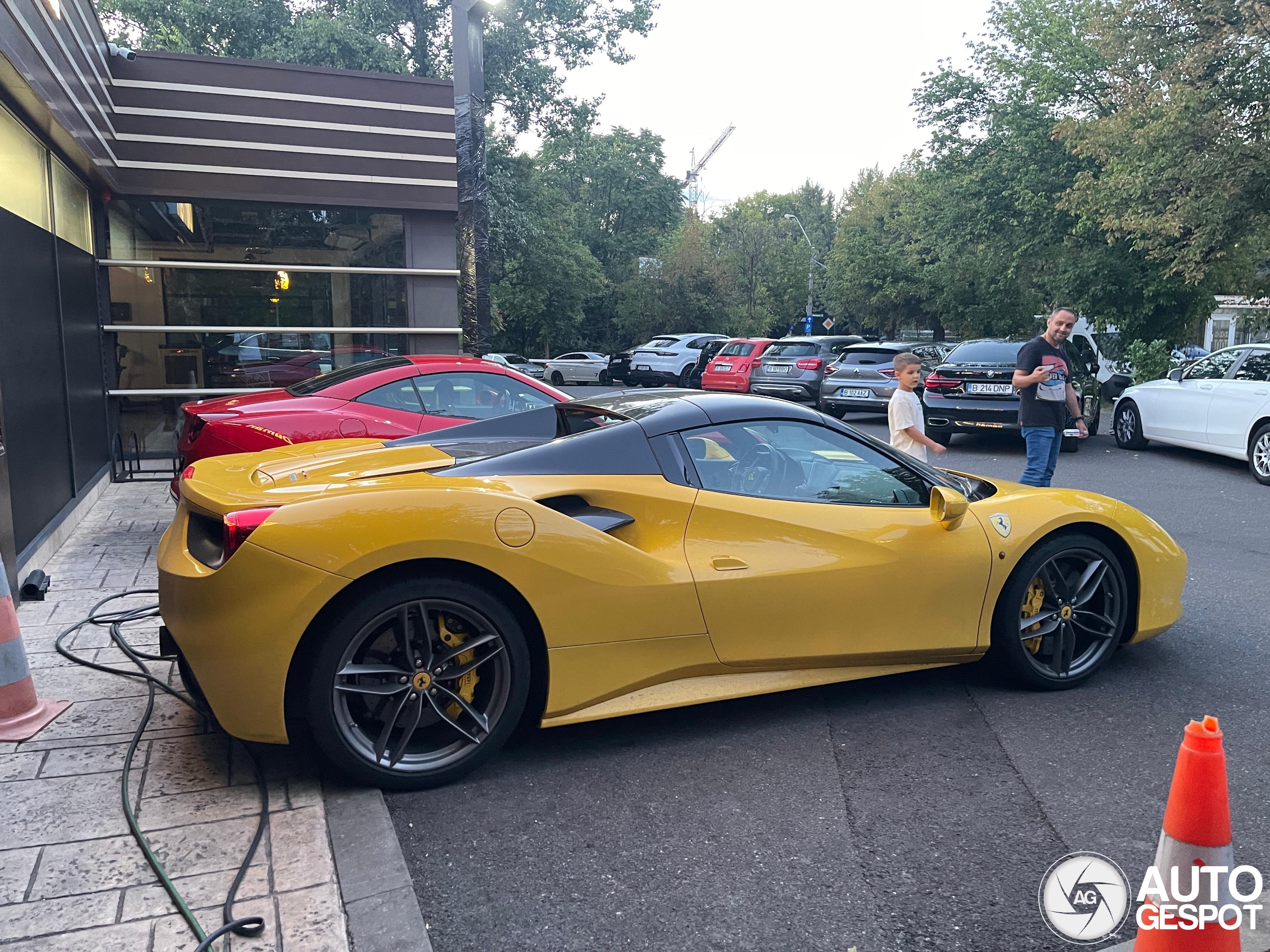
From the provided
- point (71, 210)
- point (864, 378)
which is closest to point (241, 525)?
point (71, 210)

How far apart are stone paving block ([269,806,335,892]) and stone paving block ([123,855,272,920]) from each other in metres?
0.05

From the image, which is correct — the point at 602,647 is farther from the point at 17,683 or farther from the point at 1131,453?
the point at 1131,453

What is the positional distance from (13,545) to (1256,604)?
288 inches

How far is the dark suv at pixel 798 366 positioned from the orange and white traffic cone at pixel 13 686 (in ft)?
54.0

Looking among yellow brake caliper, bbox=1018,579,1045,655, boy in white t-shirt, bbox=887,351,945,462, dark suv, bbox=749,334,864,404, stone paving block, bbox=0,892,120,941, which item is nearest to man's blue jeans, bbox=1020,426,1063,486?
boy in white t-shirt, bbox=887,351,945,462

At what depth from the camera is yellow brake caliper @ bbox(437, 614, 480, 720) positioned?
341cm

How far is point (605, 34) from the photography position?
28688 millimetres

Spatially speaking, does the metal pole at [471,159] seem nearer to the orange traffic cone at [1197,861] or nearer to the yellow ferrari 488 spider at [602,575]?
the yellow ferrari 488 spider at [602,575]

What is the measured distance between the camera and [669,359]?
2858cm

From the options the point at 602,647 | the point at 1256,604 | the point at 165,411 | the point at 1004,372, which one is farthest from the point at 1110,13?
the point at 602,647

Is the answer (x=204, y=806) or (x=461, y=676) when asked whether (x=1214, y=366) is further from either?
(x=204, y=806)

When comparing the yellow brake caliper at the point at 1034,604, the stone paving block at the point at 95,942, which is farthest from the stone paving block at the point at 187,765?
the yellow brake caliper at the point at 1034,604

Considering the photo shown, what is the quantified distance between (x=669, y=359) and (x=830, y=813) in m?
25.7

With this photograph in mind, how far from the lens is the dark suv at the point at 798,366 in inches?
776
